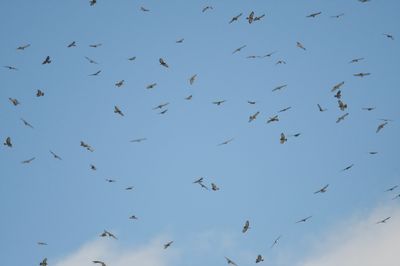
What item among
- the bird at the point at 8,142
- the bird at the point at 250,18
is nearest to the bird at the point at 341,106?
the bird at the point at 250,18

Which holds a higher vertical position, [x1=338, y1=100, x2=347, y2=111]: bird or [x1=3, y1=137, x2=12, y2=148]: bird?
[x1=3, y1=137, x2=12, y2=148]: bird

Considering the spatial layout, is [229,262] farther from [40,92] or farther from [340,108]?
[40,92]

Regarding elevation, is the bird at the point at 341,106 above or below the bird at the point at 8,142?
below

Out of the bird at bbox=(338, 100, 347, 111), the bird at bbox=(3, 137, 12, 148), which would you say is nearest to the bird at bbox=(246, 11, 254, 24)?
the bird at bbox=(338, 100, 347, 111)

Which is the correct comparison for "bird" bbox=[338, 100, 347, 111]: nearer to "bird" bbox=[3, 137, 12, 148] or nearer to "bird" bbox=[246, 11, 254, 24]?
"bird" bbox=[246, 11, 254, 24]

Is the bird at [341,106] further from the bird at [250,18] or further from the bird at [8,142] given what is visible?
the bird at [8,142]

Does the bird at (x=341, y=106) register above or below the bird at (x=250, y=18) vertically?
below

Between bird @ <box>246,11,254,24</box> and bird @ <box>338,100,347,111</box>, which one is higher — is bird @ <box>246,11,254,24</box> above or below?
above

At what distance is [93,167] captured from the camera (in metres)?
30.9

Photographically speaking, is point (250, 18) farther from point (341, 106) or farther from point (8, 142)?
point (8, 142)

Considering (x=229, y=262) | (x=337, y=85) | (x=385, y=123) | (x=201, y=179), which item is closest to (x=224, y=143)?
(x=201, y=179)

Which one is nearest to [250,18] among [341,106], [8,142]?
[341,106]

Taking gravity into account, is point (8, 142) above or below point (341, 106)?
above

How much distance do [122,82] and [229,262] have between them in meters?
13.6
